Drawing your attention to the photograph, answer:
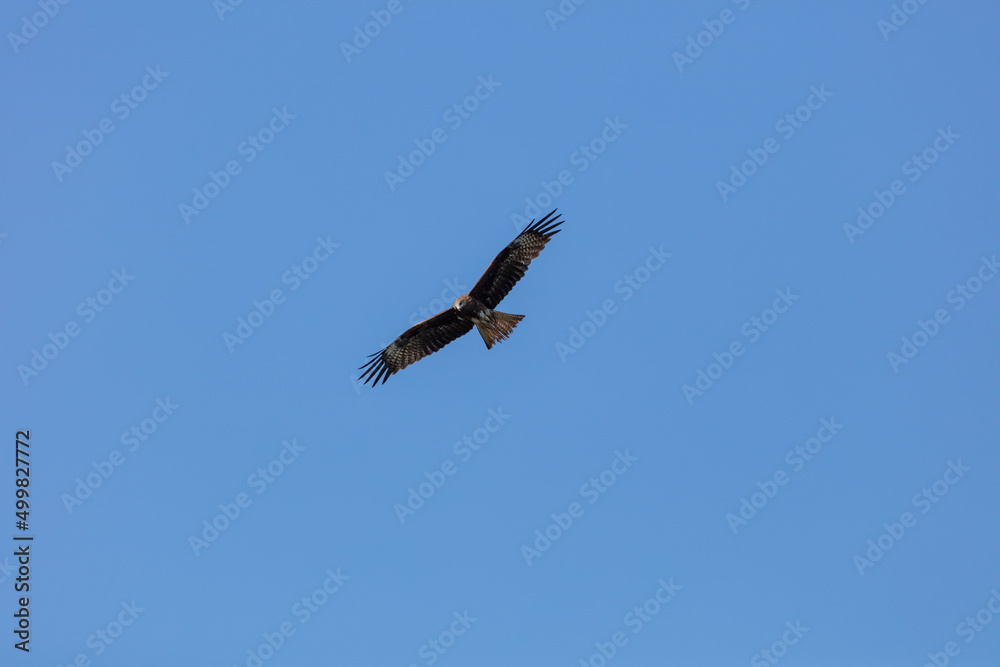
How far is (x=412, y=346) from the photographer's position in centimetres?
1367

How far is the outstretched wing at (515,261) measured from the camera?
12664mm

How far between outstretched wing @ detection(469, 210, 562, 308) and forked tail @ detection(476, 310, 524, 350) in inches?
20.6

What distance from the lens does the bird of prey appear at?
12.3m

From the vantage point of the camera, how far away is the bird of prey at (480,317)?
12312 mm

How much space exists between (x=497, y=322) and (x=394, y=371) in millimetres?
2606

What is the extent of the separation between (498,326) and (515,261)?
1.28 meters

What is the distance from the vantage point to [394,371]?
45.1ft

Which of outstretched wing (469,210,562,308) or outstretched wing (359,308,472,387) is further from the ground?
outstretched wing (469,210,562,308)

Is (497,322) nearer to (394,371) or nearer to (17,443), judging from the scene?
(394,371)

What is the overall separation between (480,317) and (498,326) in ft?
1.14

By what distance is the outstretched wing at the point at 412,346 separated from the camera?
44.0ft

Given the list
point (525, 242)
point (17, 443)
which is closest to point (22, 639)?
point (17, 443)

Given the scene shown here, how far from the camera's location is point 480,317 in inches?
485

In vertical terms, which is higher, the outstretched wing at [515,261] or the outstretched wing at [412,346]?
the outstretched wing at [515,261]
